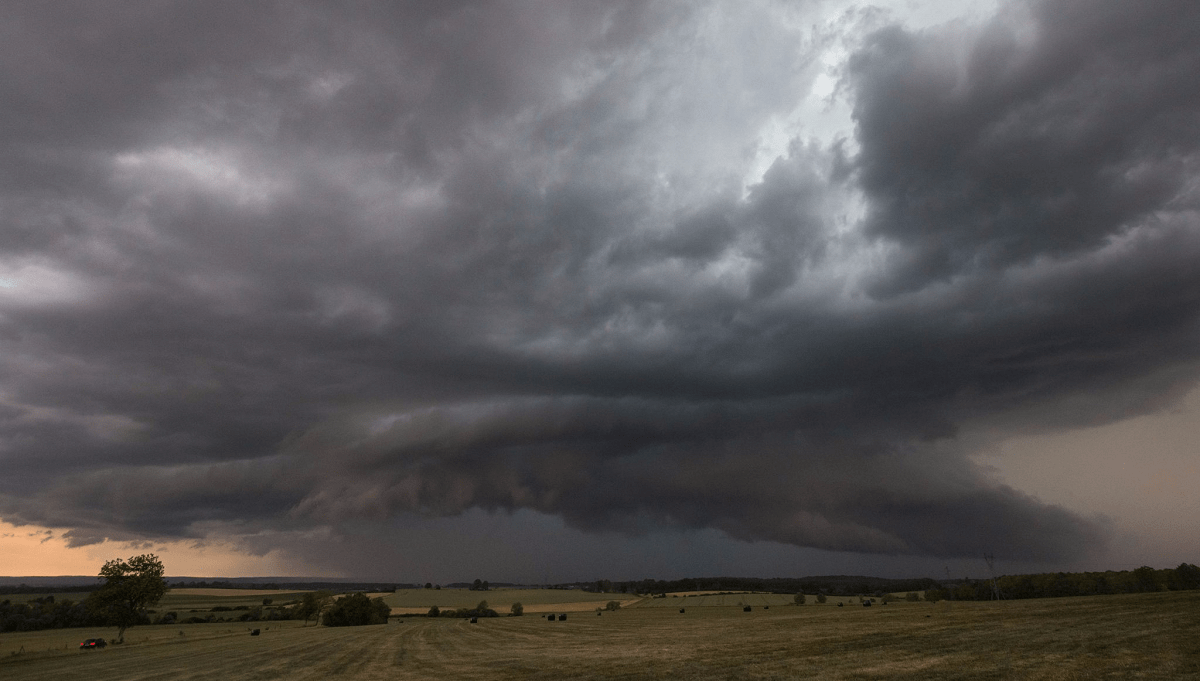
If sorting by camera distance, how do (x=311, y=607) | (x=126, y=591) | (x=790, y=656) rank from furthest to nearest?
(x=311, y=607) → (x=126, y=591) → (x=790, y=656)

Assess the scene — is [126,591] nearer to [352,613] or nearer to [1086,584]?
[352,613]

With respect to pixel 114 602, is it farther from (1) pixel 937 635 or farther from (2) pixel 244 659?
(1) pixel 937 635

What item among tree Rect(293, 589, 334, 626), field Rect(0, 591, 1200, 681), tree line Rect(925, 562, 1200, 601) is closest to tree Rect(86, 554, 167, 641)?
field Rect(0, 591, 1200, 681)

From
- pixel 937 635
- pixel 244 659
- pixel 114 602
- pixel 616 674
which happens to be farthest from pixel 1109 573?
pixel 114 602

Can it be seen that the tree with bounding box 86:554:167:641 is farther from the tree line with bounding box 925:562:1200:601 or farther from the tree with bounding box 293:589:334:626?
the tree line with bounding box 925:562:1200:601

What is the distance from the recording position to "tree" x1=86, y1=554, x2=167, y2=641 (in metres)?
98.1

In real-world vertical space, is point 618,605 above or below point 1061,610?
below

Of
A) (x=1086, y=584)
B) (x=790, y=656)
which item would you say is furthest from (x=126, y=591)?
(x=1086, y=584)

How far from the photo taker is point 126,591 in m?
99.9

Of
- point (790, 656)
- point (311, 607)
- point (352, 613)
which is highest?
point (790, 656)

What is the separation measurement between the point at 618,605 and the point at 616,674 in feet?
527

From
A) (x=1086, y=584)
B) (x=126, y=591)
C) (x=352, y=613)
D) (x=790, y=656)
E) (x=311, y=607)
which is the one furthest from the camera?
(x=1086, y=584)

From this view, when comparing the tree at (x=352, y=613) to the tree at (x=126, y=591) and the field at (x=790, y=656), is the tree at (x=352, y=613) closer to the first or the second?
the tree at (x=126, y=591)

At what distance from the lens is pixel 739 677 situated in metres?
31.6
